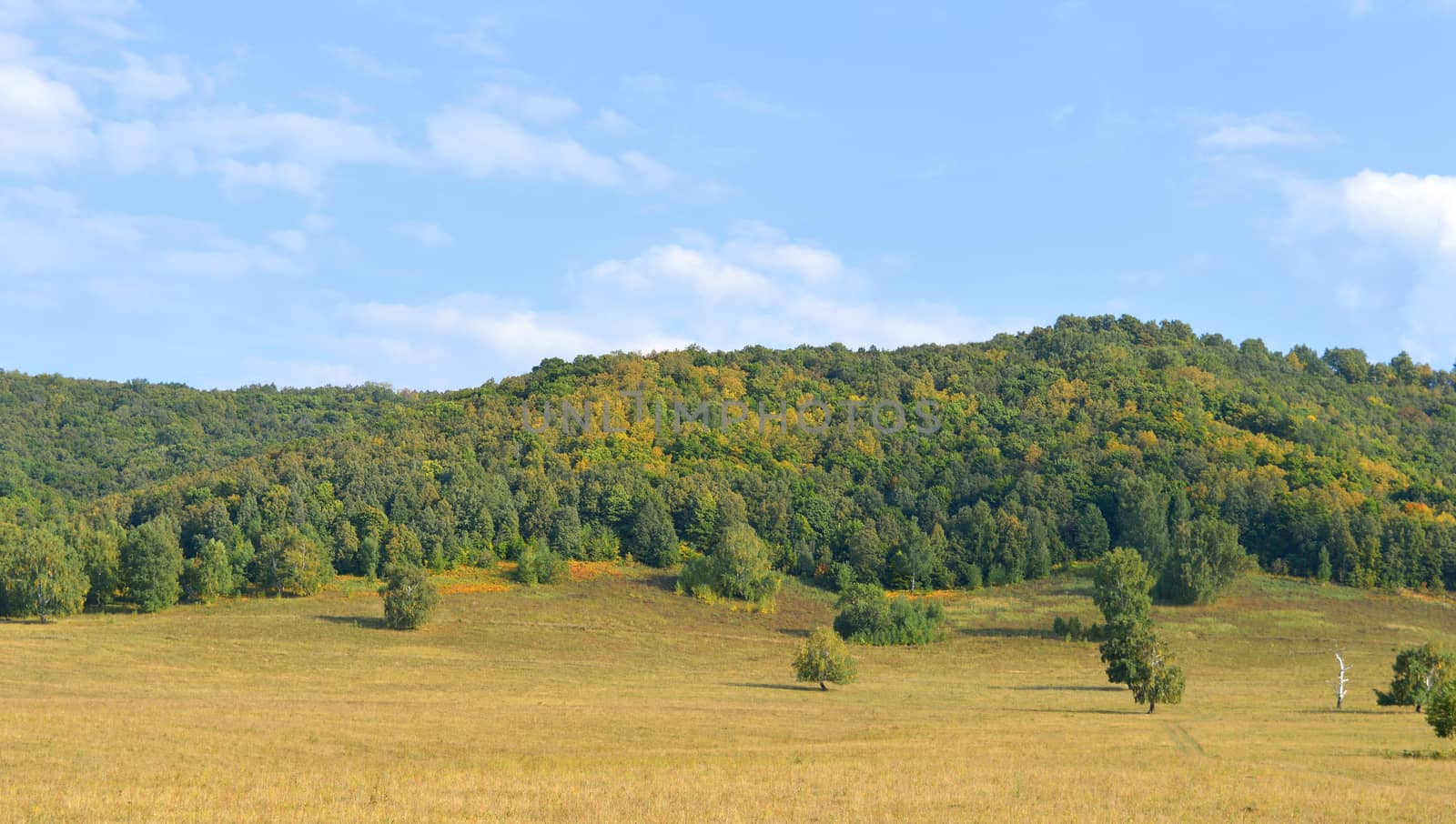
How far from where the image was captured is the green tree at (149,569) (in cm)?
10369

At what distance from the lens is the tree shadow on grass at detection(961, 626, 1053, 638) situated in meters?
111

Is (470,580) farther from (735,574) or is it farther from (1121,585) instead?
(1121,585)

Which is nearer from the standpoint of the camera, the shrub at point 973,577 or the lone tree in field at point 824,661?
the lone tree in field at point 824,661

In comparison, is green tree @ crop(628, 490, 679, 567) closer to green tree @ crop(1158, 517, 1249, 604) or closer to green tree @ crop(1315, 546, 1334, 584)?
green tree @ crop(1158, 517, 1249, 604)

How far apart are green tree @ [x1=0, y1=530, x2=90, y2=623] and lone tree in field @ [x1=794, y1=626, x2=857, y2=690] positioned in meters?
62.3

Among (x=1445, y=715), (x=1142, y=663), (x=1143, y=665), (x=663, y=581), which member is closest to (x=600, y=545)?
(x=663, y=581)

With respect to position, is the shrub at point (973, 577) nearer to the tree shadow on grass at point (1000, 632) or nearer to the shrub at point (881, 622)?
the tree shadow on grass at point (1000, 632)

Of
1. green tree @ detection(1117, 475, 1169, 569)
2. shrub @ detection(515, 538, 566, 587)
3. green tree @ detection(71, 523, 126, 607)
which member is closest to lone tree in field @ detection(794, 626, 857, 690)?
shrub @ detection(515, 538, 566, 587)

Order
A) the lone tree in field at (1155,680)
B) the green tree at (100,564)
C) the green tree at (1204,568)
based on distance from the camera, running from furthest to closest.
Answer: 1. the green tree at (1204,568)
2. the green tree at (100,564)
3. the lone tree in field at (1155,680)

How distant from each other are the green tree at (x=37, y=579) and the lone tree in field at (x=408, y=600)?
84.1 ft

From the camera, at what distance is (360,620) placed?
102375 mm

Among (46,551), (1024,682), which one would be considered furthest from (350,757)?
(46,551)

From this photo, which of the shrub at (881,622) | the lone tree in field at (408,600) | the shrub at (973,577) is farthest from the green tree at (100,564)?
the shrub at (973,577)

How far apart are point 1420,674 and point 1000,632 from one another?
48765 millimetres
